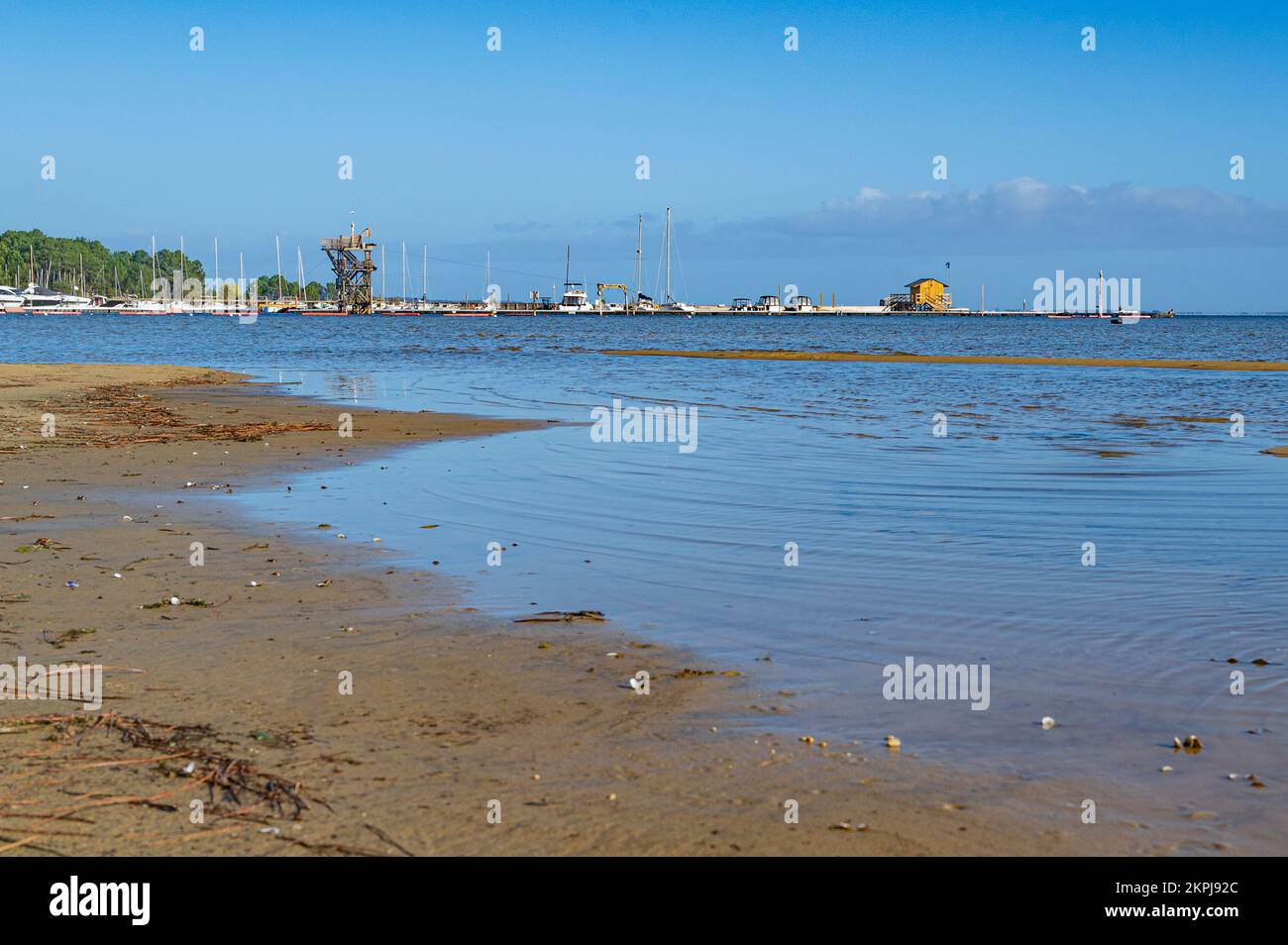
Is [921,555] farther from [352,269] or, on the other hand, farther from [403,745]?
[352,269]

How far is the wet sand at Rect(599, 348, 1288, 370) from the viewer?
5506 centimetres

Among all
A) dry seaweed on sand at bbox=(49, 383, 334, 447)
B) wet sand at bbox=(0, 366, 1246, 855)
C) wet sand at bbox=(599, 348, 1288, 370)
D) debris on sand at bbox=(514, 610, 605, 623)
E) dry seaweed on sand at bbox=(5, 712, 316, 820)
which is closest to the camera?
wet sand at bbox=(0, 366, 1246, 855)

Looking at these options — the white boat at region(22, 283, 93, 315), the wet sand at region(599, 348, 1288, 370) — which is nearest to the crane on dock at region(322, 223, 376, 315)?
the white boat at region(22, 283, 93, 315)

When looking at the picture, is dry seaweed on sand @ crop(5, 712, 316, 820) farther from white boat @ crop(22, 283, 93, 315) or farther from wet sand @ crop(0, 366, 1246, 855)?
white boat @ crop(22, 283, 93, 315)

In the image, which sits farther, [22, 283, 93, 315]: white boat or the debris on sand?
[22, 283, 93, 315]: white boat

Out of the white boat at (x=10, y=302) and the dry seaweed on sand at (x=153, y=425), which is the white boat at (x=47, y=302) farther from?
the dry seaweed on sand at (x=153, y=425)

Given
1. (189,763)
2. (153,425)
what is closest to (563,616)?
(189,763)

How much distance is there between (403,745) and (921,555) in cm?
629

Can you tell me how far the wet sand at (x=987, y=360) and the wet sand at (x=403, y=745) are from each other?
5280cm

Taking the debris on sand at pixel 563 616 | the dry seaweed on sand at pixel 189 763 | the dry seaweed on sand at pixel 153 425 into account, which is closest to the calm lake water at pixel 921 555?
the debris on sand at pixel 563 616

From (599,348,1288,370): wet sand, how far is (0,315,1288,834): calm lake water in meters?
30.3

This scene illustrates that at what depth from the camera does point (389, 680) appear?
22.2ft

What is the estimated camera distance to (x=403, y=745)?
571 centimetres

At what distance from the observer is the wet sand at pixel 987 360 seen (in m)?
55.1
